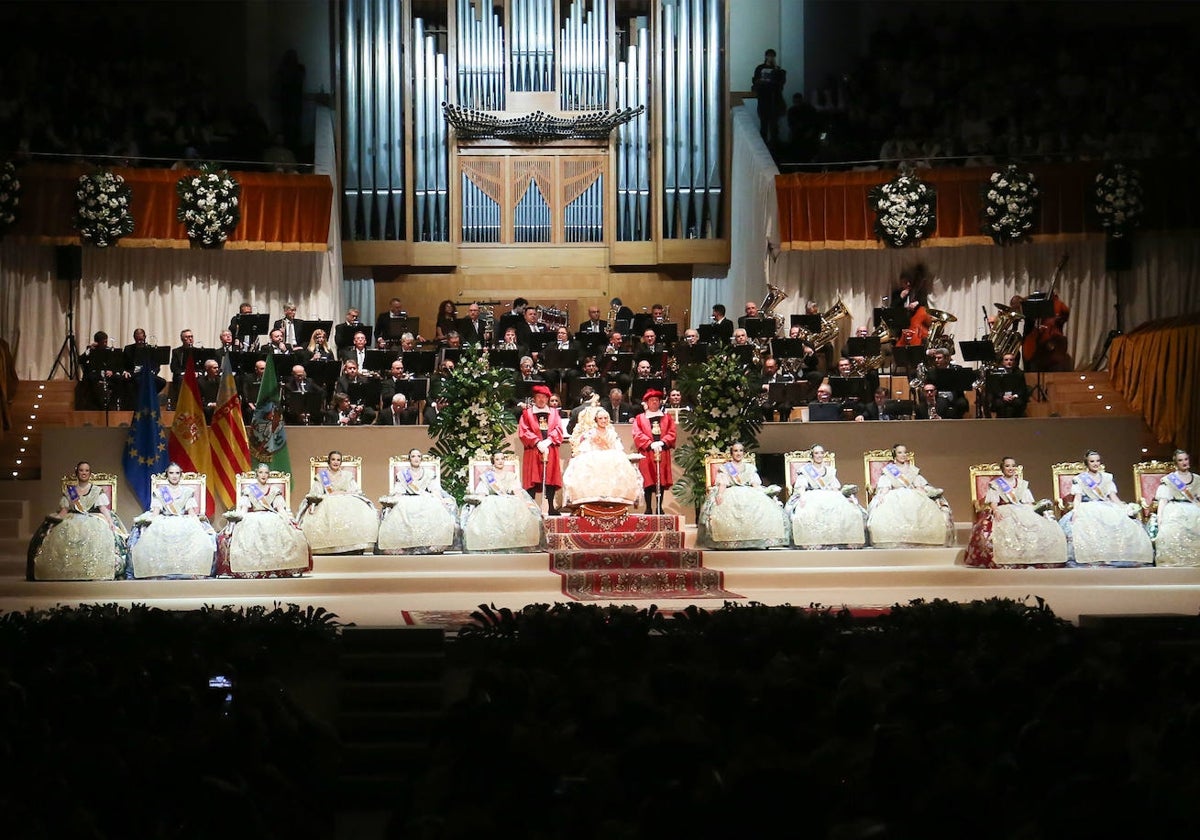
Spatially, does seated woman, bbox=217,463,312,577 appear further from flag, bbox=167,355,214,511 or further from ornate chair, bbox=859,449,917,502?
ornate chair, bbox=859,449,917,502

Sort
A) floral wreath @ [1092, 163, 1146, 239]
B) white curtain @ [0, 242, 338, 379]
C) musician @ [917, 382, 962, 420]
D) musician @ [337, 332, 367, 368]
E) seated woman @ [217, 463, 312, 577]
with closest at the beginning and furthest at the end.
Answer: seated woman @ [217, 463, 312, 577], musician @ [917, 382, 962, 420], musician @ [337, 332, 367, 368], floral wreath @ [1092, 163, 1146, 239], white curtain @ [0, 242, 338, 379]

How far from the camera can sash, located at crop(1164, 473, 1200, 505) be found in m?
12.5

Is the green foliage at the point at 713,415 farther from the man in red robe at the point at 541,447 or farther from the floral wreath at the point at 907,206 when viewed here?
the floral wreath at the point at 907,206

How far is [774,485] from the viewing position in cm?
1295

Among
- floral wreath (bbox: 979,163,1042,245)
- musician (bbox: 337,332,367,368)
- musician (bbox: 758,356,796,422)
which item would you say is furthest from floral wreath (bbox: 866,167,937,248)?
musician (bbox: 337,332,367,368)

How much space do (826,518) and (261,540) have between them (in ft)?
14.4

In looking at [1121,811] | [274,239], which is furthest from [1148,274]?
[1121,811]

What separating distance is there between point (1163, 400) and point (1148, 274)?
2.95 metres

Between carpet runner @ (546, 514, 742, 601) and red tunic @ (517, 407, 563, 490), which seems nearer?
carpet runner @ (546, 514, 742, 601)

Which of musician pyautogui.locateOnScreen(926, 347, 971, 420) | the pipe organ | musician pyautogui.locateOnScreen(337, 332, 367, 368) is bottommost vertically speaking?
musician pyautogui.locateOnScreen(926, 347, 971, 420)

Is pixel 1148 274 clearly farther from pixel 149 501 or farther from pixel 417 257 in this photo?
pixel 149 501

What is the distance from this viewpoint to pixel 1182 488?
41.0 feet

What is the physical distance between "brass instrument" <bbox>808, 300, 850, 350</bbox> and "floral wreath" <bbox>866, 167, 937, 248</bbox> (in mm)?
1154

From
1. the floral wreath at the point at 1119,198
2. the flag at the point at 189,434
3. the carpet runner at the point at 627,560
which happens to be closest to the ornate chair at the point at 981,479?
the carpet runner at the point at 627,560
